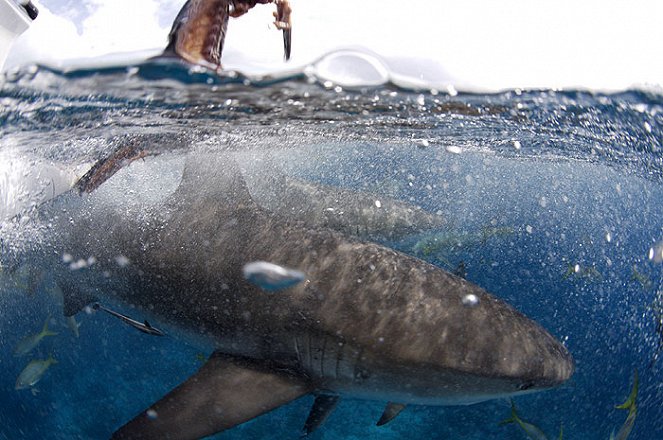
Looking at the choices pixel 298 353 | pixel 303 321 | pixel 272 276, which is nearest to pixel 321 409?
pixel 298 353

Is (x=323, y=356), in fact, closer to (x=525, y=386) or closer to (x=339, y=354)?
(x=339, y=354)

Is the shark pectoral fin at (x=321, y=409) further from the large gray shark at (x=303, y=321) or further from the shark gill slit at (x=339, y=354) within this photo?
the shark gill slit at (x=339, y=354)

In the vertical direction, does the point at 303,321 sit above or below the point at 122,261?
above

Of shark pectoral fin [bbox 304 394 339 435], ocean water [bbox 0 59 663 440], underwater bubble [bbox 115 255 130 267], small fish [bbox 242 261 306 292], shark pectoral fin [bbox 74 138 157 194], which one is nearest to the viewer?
small fish [bbox 242 261 306 292]

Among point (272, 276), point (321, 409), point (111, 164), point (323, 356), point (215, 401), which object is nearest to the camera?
point (215, 401)

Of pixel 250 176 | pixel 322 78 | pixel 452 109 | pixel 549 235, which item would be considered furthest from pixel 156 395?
pixel 549 235

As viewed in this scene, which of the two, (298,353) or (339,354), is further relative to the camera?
(298,353)

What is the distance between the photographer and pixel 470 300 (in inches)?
126

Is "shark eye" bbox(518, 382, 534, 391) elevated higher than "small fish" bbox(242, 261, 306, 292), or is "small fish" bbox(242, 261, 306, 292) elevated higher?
"small fish" bbox(242, 261, 306, 292)

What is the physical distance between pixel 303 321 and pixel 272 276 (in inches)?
18.2

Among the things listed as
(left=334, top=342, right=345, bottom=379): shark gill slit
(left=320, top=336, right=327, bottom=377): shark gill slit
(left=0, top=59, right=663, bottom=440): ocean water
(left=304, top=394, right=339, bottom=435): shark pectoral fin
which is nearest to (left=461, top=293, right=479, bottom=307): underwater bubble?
(left=334, top=342, right=345, bottom=379): shark gill slit

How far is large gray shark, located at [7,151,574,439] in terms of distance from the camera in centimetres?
301

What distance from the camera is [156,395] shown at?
1018cm

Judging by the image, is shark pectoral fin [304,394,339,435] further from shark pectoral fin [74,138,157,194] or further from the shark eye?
shark pectoral fin [74,138,157,194]
